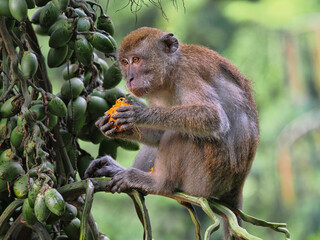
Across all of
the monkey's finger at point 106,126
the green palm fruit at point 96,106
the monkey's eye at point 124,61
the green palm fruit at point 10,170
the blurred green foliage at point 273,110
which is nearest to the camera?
the green palm fruit at point 10,170

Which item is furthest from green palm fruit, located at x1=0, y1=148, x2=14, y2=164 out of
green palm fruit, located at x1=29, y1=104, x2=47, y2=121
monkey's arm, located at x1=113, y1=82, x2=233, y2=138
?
monkey's arm, located at x1=113, y1=82, x2=233, y2=138

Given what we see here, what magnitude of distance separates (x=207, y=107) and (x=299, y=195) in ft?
23.1

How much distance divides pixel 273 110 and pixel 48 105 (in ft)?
25.5

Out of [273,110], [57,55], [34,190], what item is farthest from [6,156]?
[273,110]

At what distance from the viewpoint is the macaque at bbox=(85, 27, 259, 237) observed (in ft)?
7.02

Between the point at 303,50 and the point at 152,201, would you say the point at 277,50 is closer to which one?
the point at 303,50

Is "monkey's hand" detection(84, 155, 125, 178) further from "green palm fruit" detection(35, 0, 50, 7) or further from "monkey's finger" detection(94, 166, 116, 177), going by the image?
"green palm fruit" detection(35, 0, 50, 7)

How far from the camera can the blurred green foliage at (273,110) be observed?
8172 millimetres

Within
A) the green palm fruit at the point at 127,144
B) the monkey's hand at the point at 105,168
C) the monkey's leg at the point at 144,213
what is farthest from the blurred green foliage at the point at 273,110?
the monkey's leg at the point at 144,213

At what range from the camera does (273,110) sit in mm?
8875

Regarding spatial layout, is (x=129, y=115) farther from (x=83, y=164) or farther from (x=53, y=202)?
(x=53, y=202)

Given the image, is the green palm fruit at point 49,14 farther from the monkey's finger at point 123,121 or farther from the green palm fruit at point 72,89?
the monkey's finger at point 123,121

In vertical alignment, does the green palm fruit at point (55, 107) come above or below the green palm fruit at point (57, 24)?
below

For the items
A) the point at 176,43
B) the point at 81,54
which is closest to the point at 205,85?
the point at 176,43
